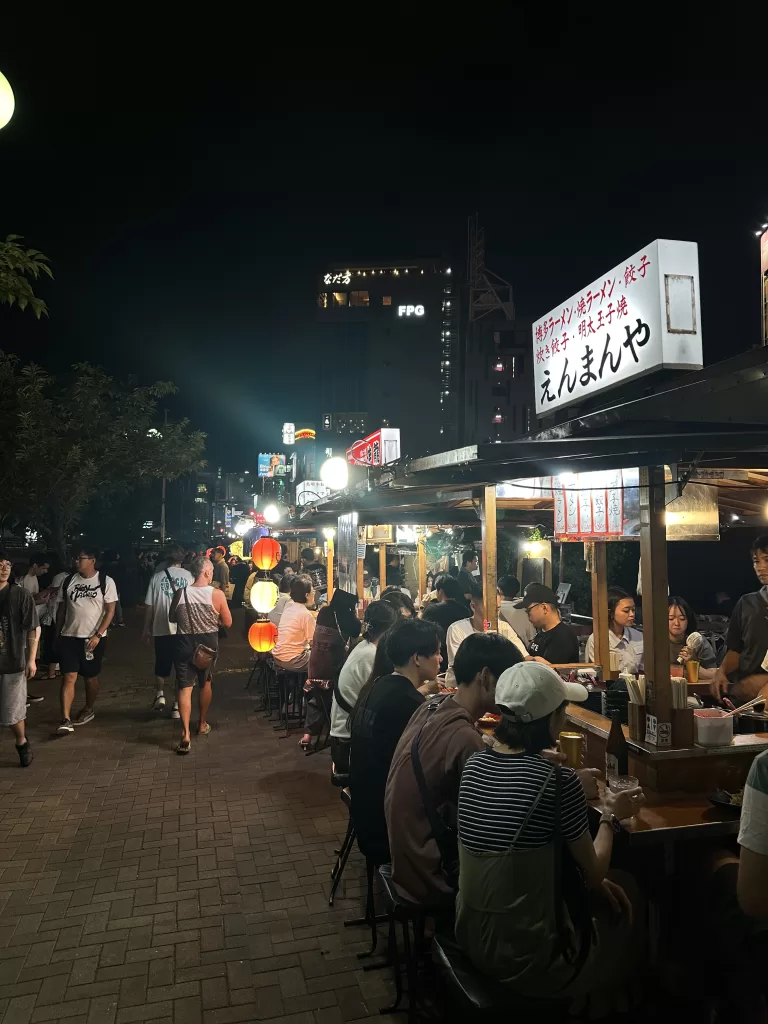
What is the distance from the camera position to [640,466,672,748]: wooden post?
166 inches

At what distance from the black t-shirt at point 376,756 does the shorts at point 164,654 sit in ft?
22.7

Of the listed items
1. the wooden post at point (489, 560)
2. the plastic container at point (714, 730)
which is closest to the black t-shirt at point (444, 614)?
the wooden post at point (489, 560)

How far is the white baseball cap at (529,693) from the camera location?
276 cm

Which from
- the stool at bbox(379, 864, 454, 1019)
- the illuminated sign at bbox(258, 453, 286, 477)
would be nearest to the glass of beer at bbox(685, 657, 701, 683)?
the stool at bbox(379, 864, 454, 1019)

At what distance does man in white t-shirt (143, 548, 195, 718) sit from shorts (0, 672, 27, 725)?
8.48ft

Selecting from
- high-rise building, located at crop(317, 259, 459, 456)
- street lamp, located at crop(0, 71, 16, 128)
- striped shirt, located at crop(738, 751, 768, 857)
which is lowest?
striped shirt, located at crop(738, 751, 768, 857)

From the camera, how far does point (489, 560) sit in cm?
757

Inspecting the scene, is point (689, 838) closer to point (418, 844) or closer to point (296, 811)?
point (418, 844)

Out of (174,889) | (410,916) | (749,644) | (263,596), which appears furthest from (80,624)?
(749,644)

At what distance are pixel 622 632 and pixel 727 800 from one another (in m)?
4.39

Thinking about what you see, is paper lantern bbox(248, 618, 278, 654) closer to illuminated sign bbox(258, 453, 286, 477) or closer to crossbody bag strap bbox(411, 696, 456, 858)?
crossbody bag strap bbox(411, 696, 456, 858)

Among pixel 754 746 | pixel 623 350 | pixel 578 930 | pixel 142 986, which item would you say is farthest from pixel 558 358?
pixel 142 986

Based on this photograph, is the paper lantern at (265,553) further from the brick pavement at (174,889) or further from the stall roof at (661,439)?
the stall roof at (661,439)

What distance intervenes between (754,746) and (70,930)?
495 centimetres
